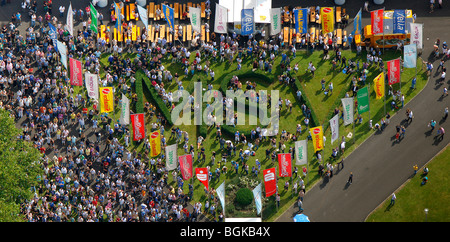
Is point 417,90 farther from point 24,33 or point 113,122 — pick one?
point 24,33

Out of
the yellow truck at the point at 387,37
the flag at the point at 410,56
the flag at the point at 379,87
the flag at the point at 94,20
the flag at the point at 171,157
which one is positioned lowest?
the flag at the point at 171,157

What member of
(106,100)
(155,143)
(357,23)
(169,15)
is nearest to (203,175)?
(155,143)

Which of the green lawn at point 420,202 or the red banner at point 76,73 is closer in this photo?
the green lawn at point 420,202

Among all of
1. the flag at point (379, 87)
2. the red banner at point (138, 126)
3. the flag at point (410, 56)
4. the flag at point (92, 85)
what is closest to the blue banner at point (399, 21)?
the flag at point (410, 56)

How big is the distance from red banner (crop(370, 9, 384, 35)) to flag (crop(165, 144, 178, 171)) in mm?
28559

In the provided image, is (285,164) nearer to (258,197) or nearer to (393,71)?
(258,197)

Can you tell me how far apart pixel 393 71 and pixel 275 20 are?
618 inches

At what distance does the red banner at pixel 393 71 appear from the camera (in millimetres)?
80125

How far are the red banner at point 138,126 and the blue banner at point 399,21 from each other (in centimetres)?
3181

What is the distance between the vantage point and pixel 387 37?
3366 inches

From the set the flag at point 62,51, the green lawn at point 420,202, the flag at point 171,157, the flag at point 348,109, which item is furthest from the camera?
the flag at point 62,51

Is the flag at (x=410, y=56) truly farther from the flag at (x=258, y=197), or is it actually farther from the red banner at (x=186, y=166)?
the red banner at (x=186, y=166)

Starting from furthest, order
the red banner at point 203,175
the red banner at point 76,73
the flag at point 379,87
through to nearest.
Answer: the red banner at point 76,73, the flag at point 379,87, the red banner at point 203,175

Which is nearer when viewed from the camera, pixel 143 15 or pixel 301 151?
pixel 301 151
